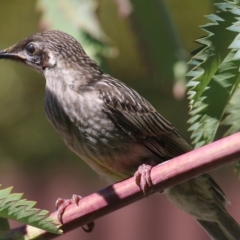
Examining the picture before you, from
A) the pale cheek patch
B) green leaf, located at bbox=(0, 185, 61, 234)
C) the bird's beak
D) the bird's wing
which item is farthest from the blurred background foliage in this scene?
green leaf, located at bbox=(0, 185, 61, 234)

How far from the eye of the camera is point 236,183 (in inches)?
343

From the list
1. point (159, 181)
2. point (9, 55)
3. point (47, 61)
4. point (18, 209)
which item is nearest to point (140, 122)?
point (47, 61)

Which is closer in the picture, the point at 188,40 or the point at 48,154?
the point at 188,40

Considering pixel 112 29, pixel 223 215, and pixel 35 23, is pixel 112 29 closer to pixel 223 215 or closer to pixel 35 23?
pixel 35 23

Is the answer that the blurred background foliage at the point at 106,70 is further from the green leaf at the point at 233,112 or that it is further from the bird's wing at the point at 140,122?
the green leaf at the point at 233,112

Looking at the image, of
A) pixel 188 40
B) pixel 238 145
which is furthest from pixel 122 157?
pixel 188 40

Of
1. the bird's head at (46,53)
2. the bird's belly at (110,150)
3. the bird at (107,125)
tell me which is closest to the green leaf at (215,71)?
the bird at (107,125)

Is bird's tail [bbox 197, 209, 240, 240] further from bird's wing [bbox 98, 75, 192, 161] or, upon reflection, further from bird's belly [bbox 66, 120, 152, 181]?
bird's belly [bbox 66, 120, 152, 181]

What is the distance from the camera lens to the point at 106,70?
8.04ft

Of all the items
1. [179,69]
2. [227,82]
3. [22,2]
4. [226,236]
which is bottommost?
[226,236]

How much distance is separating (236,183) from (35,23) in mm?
4376

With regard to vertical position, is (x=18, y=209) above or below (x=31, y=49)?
below

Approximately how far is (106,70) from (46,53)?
1.13 metres

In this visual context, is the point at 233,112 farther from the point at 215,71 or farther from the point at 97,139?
the point at 97,139
